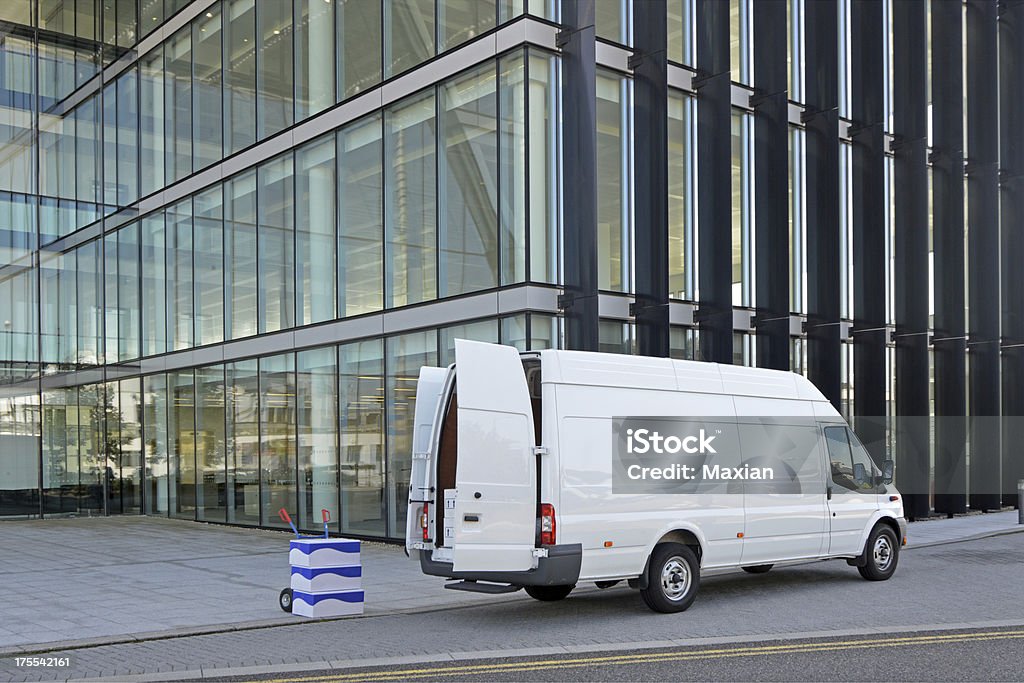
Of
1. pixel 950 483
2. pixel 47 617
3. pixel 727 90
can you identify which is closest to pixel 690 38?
pixel 727 90

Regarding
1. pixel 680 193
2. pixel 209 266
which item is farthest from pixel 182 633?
pixel 209 266

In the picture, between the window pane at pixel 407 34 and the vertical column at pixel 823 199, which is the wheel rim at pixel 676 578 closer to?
the window pane at pixel 407 34

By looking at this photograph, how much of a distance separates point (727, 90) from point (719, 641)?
501 inches

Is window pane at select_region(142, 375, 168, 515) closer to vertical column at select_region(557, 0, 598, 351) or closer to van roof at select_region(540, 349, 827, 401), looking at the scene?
vertical column at select_region(557, 0, 598, 351)

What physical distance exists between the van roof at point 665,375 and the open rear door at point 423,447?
126cm

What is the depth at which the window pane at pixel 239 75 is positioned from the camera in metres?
23.3

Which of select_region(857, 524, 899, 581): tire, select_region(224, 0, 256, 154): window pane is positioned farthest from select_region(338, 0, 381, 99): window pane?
select_region(857, 524, 899, 581): tire

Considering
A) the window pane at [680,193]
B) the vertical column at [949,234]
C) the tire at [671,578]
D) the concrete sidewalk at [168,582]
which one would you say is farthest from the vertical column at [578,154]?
the vertical column at [949,234]

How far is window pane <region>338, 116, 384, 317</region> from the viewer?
19.5 m

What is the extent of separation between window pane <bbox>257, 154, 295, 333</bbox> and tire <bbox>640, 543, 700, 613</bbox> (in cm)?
1240

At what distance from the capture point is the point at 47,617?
1100cm

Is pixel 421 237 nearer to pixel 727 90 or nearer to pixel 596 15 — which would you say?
pixel 596 15

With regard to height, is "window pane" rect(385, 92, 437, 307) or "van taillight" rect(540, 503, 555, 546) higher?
"window pane" rect(385, 92, 437, 307)

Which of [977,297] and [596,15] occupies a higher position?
[596,15]
